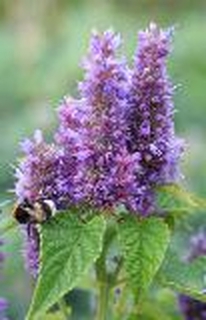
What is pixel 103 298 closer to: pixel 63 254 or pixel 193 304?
pixel 63 254

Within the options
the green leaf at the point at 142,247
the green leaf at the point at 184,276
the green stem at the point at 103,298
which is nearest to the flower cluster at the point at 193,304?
the green leaf at the point at 184,276

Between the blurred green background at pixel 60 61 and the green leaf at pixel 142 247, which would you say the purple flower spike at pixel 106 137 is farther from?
the blurred green background at pixel 60 61

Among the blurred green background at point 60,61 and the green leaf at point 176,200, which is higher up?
the blurred green background at point 60,61

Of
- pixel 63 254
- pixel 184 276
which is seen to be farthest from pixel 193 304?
pixel 63 254

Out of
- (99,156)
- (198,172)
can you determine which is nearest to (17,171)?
→ (99,156)

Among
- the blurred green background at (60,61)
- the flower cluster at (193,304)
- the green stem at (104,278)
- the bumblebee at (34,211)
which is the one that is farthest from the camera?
the blurred green background at (60,61)

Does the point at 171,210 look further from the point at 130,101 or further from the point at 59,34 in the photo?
→ the point at 59,34

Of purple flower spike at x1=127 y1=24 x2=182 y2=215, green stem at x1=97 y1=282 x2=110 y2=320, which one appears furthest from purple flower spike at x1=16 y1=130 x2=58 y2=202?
green stem at x1=97 y1=282 x2=110 y2=320
